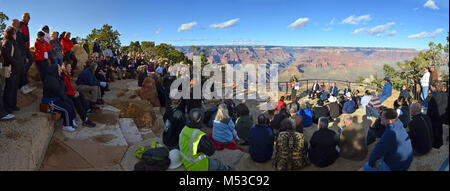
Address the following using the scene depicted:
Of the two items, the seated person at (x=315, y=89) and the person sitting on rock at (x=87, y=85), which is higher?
the person sitting on rock at (x=87, y=85)

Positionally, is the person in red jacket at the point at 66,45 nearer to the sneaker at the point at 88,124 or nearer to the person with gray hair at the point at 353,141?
the sneaker at the point at 88,124

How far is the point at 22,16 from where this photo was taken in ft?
20.4

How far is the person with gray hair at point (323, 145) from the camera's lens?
13.0ft

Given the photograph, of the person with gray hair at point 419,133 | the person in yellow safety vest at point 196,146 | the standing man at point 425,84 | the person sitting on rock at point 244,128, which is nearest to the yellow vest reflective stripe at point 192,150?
the person in yellow safety vest at point 196,146

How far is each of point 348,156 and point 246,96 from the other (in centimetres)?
1050

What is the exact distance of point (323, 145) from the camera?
13.0ft

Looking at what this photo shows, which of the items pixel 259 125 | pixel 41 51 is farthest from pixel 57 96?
pixel 259 125

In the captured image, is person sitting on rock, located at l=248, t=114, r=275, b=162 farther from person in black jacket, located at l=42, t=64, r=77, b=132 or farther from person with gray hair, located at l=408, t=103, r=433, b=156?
person in black jacket, located at l=42, t=64, r=77, b=132

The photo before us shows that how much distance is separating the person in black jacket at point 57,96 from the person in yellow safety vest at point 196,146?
311 cm

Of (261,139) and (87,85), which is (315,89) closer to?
(261,139)

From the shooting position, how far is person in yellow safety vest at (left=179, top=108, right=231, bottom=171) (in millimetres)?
3553

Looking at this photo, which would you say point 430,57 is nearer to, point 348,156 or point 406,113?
point 406,113

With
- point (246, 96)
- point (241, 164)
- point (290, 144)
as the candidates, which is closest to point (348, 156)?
point (290, 144)
